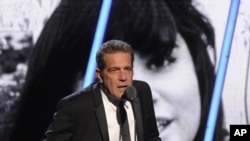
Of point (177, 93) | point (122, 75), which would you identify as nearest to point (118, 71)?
point (122, 75)

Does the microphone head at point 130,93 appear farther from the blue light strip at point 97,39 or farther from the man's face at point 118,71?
the blue light strip at point 97,39

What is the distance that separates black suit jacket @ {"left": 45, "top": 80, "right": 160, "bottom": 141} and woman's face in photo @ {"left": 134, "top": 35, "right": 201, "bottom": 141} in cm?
114

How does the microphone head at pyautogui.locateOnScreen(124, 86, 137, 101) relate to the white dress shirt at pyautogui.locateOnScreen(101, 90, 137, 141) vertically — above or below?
above

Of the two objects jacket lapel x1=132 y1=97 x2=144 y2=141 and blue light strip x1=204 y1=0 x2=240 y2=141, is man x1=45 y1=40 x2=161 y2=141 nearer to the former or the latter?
jacket lapel x1=132 y1=97 x2=144 y2=141

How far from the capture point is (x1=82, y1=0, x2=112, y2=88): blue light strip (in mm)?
2570

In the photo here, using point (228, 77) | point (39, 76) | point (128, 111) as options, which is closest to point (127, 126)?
point (128, 111)

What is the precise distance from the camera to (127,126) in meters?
1.28

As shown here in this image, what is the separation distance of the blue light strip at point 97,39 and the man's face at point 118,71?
1.30 metres

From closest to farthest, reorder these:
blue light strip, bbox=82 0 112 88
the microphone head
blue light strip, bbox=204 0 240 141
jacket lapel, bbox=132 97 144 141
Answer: the microphone head, jacket lapel, bbox=132 97 144 141, blue light strip, bbox=204 0 240 141, blue light strip, bbox=82 0 112 88

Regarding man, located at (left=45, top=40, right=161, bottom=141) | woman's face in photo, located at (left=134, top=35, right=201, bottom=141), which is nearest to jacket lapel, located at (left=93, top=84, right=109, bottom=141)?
man, located at (left=45, top=40, right=161, bottom=141)

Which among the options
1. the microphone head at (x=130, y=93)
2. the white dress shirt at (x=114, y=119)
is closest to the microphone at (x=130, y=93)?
the microphone head at (x=130, y=93)

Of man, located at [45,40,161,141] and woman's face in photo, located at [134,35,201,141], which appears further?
woman's face in photo, located at [134,35,201,141]

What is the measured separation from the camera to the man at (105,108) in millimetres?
1255

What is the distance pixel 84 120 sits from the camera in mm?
1309
